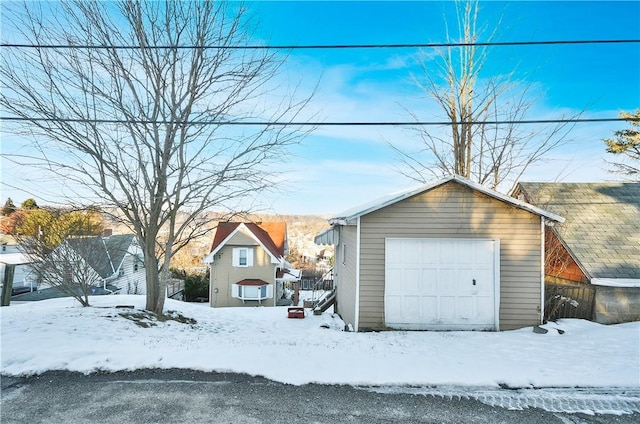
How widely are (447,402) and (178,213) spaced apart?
766 centimetres

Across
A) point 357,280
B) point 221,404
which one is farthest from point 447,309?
point 221,404

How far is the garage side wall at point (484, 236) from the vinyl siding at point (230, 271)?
53.6 feet

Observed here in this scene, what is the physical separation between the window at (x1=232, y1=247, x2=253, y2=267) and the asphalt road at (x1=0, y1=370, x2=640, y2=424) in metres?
18.9

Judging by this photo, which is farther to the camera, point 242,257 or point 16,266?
point 16,266

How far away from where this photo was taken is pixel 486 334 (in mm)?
7273

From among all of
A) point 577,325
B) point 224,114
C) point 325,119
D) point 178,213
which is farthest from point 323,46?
point 577,325

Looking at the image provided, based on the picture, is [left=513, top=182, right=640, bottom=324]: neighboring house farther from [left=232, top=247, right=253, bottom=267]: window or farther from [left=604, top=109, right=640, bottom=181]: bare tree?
[left=232, top=247, right=253, bottom=267]: window

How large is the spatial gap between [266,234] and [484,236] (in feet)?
66.5

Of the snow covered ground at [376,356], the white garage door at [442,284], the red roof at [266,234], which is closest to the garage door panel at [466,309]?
the white garage door at [442,284]

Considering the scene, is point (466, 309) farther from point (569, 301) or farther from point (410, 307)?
point (569, 301)

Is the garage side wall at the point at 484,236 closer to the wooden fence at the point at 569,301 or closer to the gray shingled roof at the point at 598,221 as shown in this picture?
the wooden fence at the point at 569,301

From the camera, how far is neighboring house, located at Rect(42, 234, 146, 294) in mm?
11039

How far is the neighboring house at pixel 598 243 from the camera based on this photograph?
8328 mm

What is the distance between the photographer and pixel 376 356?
5.58 metres
